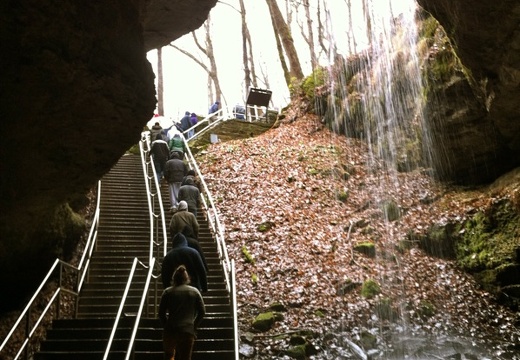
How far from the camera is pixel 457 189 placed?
1325 centimetres

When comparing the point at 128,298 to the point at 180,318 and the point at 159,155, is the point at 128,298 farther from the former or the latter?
the point at 159,155

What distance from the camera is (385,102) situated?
16.9 meters

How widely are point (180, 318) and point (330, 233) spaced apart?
7.37 metres

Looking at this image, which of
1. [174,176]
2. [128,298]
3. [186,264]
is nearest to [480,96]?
[174,176]

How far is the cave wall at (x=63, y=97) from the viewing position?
16.3 ft

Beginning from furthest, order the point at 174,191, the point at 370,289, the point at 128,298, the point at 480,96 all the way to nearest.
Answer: the point at 174,191
the point at 480,96
the point at 370,289
the point at 128,298

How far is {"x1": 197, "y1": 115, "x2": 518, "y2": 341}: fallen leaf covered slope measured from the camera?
9.12 m

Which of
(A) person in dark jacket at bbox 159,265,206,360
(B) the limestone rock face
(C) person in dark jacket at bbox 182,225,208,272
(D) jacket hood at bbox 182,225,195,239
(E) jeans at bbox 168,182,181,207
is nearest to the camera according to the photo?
(A) person in dark jacket at bbox 159,265,206,360

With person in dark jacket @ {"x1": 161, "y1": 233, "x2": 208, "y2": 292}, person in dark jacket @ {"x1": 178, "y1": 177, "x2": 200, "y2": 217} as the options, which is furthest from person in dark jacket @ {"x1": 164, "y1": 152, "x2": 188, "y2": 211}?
person in dark jacket @ {"x1": 161, "y1": 233, "x2": 208, "y2": 292}

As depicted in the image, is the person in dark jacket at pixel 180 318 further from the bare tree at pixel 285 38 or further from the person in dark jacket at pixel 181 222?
the bare tree at pixel 285 38

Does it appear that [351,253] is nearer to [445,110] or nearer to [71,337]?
[445,110]

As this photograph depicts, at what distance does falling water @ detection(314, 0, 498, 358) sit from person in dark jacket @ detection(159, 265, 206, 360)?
8180mm

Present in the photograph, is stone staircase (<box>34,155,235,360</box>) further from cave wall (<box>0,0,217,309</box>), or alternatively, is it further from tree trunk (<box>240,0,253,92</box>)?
tree trunk (<box>240,0,253,92</box>)

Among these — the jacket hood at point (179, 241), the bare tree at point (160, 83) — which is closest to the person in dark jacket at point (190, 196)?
the jacket hood at point (179, 241)
